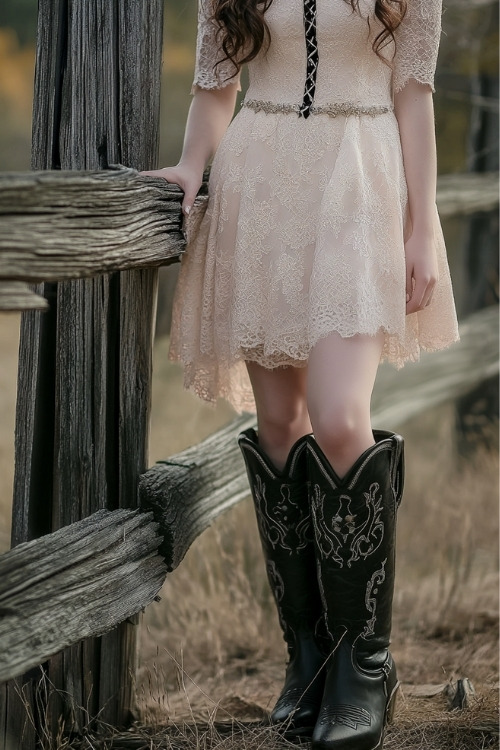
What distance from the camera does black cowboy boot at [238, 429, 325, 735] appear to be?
2244mm

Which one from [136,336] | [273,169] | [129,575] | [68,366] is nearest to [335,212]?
[273,169]

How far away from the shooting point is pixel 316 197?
2.09m

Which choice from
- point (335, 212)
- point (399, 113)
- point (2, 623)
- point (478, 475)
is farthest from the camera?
point (478, 475)

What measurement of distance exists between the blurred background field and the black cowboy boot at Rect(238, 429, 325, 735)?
0.21m

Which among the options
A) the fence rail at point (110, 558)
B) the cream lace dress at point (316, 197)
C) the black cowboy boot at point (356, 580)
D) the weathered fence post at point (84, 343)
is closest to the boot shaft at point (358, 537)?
the black cowboy boot at point (356, 580)

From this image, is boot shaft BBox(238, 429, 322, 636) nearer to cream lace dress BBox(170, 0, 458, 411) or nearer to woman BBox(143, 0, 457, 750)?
woman BBox(143, 0, 457, 750)

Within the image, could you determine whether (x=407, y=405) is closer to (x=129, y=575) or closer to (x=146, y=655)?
(x=146, y=655)

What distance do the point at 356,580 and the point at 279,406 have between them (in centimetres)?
46

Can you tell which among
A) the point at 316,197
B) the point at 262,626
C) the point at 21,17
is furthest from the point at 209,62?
the point at 21,17

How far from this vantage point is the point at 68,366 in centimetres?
213

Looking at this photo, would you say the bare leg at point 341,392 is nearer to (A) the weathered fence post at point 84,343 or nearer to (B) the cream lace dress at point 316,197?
(B) the cream lace dress at point 316,197

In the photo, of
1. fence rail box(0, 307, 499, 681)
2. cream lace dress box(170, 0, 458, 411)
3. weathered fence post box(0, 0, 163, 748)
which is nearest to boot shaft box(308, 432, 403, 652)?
cream lace dress box(170, 0, 458, 411)

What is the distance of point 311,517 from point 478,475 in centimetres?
248

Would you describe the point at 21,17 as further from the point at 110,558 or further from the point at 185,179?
the point at 110,558
